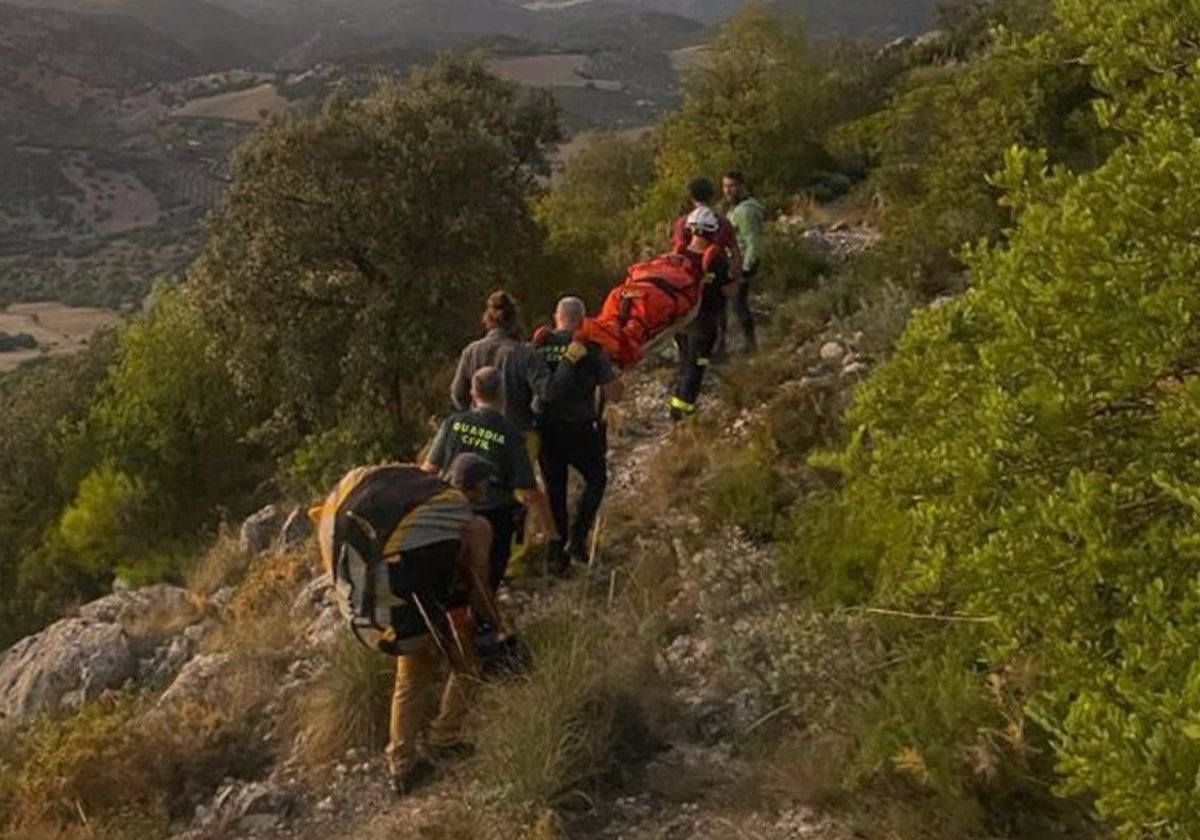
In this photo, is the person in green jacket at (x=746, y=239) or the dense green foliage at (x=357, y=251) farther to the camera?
the dense green foliage at (x=357, y=251)

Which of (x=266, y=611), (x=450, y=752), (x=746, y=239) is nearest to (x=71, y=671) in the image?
(x=266, y=611)

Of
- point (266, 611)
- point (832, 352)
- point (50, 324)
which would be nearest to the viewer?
point (266, 611)

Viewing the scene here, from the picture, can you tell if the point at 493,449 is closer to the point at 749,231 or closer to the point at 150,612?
the point at 150,612

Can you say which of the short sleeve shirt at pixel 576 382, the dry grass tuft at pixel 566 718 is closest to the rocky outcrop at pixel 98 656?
the short sleeve shirt at pixel 576 382

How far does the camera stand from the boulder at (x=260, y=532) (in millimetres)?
10953

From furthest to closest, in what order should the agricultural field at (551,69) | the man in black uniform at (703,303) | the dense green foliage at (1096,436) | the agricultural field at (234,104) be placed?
1. the agricultural field at (234,104)
2. the agricultural field at (551,69)
3. the man in black uniform at (703,303)
4. the dense green foliage at (1096,436)

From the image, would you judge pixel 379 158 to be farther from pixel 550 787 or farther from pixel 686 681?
pixel 550 787

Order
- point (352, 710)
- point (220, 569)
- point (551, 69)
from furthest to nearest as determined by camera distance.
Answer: point (551, 69)
point (220, 569)
point (352, 710)

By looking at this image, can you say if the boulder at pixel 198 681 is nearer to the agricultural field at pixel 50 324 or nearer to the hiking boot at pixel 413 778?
the hiking boot at pixel 413 778

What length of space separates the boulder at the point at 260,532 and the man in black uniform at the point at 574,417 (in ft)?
13.9

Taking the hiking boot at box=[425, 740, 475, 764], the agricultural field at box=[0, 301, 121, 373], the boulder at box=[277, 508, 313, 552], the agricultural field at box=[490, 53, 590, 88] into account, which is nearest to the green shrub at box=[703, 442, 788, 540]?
the hiking boot at box=[425, 740, 475, 764]

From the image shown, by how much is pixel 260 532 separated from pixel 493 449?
17.8 feet

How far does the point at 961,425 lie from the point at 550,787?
2.42 m

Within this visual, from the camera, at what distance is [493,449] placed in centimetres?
633
